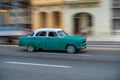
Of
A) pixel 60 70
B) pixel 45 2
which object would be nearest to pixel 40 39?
pixel 60 70

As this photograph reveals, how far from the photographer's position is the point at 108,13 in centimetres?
3444

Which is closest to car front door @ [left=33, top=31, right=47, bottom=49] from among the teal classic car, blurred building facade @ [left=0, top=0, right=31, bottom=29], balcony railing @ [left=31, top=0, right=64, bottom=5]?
the teal classic car

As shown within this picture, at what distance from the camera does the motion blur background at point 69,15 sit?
34.4 meters

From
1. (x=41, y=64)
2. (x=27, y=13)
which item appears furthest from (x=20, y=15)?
(x=41, y=64)

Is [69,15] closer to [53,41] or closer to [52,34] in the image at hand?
[52,34]

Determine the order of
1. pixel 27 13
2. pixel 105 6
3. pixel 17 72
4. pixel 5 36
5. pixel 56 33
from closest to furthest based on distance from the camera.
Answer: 1. pixel 17 72
2. pixel 56 33
3. pixel 5 36
4. pixel 105 6
5. pixel 27 13

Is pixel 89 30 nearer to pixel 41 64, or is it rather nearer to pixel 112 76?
pixel 41 64

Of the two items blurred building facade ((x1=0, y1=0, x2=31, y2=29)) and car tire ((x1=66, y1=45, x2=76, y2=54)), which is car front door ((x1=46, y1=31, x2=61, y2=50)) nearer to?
car tire ((x1=66, y1=45, x2=76, y2=54))

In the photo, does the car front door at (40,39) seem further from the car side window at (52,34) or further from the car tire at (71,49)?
the car tire at (71,49)

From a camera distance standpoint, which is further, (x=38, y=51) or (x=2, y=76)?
(x=38, y=51)

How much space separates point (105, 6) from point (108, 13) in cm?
74

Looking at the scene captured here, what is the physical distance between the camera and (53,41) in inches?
788

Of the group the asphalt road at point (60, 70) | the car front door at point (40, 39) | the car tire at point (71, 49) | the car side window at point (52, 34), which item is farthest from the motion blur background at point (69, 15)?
the asphalt road at point (60, 70)

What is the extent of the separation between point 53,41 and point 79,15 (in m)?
17.0
